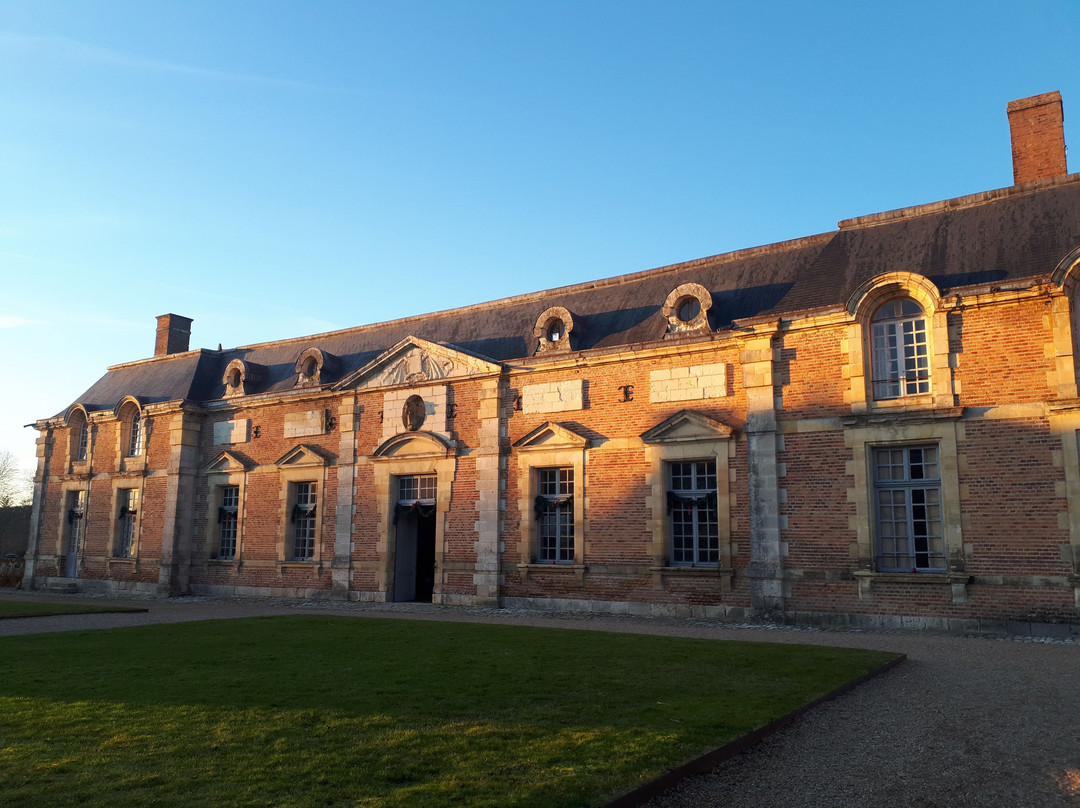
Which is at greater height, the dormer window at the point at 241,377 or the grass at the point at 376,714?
the dormer window at the point at 241,377

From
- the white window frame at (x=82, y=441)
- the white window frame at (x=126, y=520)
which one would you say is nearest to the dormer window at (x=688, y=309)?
the white window frame at (x=126, y=520)

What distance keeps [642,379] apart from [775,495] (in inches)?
140

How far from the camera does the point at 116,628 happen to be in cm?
1245

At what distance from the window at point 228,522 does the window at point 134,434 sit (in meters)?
3.84

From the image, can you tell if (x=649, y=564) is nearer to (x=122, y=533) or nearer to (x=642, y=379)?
(x=642, y=379)

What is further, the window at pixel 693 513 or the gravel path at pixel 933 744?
the window at pixel 693 513

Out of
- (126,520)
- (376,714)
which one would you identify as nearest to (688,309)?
(376,714)

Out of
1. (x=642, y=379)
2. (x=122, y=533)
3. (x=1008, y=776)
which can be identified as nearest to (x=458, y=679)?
(x=1008, y=776)

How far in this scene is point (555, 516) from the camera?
17.6 meters

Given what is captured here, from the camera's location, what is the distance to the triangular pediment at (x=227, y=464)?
2236 cm

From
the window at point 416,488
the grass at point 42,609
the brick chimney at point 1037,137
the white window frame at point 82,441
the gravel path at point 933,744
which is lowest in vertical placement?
the grass at point 42,609

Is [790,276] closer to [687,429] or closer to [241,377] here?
[687,429]

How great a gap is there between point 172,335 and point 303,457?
391 inches

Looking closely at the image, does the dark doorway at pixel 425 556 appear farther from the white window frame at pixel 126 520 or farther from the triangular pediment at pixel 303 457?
the white window frame at pixel 126 520
